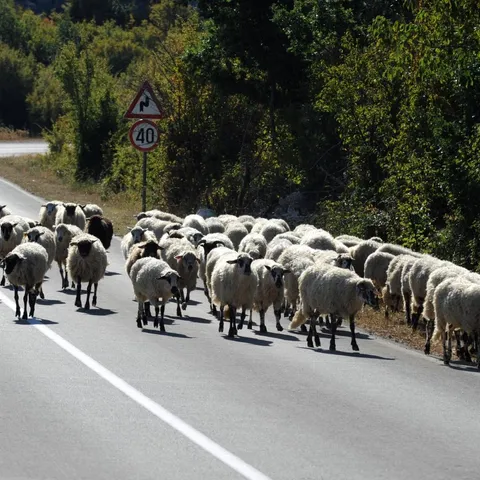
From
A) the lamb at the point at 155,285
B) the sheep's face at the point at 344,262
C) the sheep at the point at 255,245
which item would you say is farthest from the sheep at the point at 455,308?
the sheep at the point at 255,245

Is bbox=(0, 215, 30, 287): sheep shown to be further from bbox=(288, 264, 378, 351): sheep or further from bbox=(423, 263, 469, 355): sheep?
bbox=(423, 263, 469, 355): sheep

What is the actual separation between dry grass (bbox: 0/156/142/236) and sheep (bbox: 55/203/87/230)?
4.32 meters

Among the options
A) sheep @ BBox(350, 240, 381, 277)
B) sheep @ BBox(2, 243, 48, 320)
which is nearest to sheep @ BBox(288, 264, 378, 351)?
sheep @ BBox(2, 243, 48, 320)

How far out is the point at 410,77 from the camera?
25.5 meters

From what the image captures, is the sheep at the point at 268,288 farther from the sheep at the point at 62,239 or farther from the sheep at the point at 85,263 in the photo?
the sheep at the point at 62,239

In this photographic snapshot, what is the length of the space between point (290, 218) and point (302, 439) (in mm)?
23182

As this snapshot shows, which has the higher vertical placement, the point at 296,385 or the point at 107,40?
the point at 107,40

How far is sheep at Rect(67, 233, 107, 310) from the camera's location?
20.6 metres

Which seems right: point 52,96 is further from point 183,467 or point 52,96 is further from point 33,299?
point 183,467

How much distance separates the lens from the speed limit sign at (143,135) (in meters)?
31.8

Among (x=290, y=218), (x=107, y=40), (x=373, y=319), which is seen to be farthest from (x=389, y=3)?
(x=107, y=40)

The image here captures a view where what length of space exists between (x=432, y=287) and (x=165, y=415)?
709 cm

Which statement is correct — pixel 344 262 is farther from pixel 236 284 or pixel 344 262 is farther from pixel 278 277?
pixel 236 284

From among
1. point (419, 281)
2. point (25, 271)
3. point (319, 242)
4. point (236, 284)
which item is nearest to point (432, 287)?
point (419, 281)
